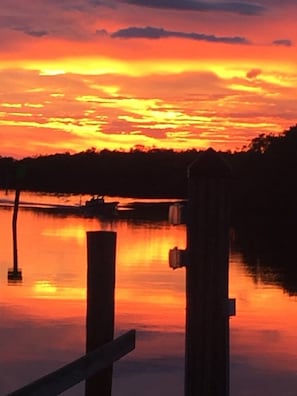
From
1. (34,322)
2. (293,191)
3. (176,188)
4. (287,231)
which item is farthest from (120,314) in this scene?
(176,188)

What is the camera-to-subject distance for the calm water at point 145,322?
12898 millimetres

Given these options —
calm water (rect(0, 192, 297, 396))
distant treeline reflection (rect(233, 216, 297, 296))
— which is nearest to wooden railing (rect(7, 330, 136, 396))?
calm water (rect(0, 192, 297, 396))

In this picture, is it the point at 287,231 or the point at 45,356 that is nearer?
the point at 45,356

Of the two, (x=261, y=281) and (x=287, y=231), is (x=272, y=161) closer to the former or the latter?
(x=287, y=231)

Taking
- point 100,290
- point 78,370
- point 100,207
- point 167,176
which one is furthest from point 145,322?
point 167,176

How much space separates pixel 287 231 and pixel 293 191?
31812mm

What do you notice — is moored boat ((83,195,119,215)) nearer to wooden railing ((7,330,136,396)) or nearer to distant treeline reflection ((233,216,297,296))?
distant treeline reflection ((233,216,297,296))

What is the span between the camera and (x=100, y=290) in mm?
7496

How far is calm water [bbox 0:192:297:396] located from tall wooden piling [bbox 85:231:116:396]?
156 inches

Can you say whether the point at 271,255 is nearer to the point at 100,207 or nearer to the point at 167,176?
the point at 100,207

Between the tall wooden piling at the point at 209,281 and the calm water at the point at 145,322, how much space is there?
4.90 meters

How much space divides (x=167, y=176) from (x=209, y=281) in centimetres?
11503

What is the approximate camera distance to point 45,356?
14.1 m

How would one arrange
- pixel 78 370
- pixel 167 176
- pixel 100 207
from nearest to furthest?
pixel 78 370 < pixel 100 207 < pixel 167 176
